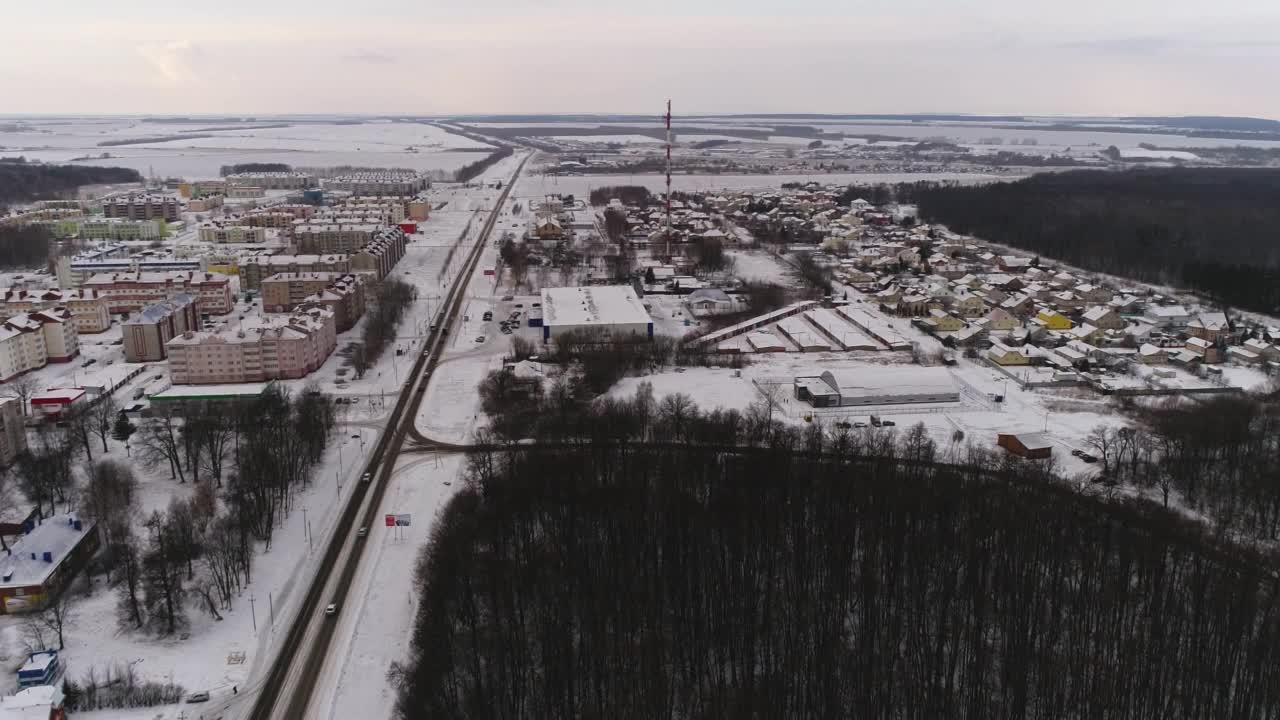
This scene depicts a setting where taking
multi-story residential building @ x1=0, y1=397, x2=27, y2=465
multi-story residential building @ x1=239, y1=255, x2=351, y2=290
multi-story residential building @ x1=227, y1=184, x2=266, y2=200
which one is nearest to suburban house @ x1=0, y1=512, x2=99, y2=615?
multi-story residential building @ x1=0, y1=397, x2=27, y2=465

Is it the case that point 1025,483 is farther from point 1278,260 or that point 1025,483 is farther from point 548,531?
point 1278,260

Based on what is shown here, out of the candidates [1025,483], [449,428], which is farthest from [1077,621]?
[449,428]

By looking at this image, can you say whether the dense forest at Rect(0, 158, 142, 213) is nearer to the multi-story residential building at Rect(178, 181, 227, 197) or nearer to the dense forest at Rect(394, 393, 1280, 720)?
the multi-story residential building at Rect(178, 181, 227, 197)

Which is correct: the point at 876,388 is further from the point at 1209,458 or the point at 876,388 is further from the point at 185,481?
the point at 185,481

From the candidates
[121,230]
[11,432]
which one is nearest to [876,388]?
[11,432]

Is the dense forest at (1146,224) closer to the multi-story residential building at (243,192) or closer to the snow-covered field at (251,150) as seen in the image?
the multi-story residential building at (243,192)

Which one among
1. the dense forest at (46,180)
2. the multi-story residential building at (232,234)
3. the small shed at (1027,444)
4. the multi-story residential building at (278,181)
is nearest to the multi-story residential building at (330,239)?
the multi-story residential building at (232,234)
